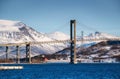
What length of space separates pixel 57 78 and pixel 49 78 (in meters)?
1.56

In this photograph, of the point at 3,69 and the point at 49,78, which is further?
the point at 3,69

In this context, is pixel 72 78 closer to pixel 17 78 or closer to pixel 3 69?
pixel 17 78

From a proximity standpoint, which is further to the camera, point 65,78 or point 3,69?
point 3,69

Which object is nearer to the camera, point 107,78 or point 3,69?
point 107,78

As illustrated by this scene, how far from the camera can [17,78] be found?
89.6 m

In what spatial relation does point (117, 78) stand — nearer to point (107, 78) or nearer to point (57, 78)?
point (107, 78)

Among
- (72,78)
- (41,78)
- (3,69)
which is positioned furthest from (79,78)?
(3,69)

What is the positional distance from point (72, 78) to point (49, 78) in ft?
14.9

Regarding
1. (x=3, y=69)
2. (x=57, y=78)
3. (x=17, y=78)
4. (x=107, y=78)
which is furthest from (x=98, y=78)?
(x=3, y=69)

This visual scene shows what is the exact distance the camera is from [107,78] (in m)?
88.4

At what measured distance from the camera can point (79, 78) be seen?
293 ft

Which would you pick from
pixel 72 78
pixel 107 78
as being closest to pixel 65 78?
pixel 72 78

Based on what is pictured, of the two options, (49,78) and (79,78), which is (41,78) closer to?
(49,78)

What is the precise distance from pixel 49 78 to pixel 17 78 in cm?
621
